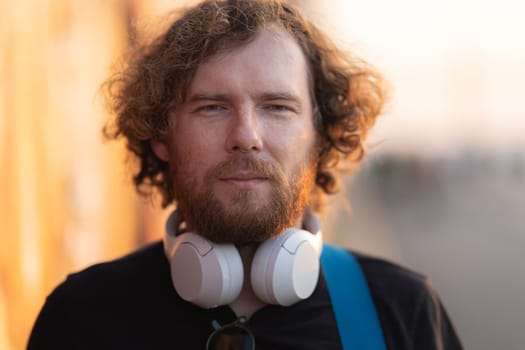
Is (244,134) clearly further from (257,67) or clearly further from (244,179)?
(257,67)

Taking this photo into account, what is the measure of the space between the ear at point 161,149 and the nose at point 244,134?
513 millimetres

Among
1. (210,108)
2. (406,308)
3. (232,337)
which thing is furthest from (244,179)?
(406,308)

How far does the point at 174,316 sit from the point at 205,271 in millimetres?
283

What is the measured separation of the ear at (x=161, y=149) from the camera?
3.03 m

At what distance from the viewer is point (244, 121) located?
2.59 metres

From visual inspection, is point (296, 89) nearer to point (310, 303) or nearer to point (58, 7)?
point (310, 303)

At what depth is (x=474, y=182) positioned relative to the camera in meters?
42.4

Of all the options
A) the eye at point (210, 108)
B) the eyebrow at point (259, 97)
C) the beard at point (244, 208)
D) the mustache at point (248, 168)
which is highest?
the eyebrow at point (259, 97)

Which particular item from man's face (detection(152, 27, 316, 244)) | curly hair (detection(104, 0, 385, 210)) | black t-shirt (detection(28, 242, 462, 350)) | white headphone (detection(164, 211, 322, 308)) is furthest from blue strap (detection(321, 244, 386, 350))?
curly hair (detection(104, 0, 385, 210))

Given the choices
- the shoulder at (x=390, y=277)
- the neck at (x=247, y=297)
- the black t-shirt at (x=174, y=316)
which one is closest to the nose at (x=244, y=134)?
the neck at (x=247, y=297)

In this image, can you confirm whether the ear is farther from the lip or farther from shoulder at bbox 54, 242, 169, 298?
the lip

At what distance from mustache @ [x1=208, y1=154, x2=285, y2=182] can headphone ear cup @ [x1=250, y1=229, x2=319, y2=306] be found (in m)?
0.23

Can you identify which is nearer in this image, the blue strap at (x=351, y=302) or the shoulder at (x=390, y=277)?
the blue strap at (x=351, y=302)

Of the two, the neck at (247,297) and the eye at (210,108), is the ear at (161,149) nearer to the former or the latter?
the eye at (210,108)
